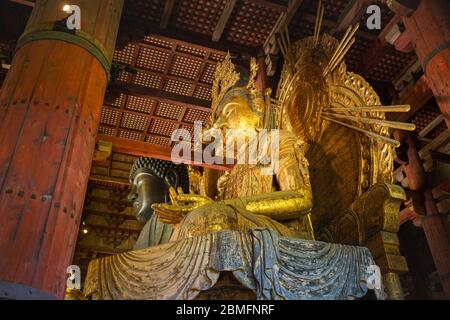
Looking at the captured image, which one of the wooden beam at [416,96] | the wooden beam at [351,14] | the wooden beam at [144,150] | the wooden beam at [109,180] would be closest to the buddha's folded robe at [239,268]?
the wooden beam at [144,150]

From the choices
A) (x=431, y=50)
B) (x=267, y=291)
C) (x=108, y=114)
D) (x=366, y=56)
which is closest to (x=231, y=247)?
(x=267, y=291)

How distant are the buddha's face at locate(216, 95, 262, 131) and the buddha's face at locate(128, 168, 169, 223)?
126cm

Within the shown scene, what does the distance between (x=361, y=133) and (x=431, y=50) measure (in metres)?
0.84

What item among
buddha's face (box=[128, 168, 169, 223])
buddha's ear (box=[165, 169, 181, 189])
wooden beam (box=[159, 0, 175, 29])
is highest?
wooden beam (box=[159, 0, 175, 29])

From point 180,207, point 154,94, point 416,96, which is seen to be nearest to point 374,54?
point 416,96

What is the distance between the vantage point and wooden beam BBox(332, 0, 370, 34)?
4.56m

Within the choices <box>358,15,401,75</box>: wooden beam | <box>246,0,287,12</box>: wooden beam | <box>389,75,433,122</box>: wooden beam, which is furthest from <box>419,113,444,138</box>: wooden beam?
<box>246,0,287,12</box>: wooden beam

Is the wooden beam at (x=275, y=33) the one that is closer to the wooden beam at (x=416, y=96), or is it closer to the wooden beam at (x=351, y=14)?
the wooden beam at (x=351, y=14)

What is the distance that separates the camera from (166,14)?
16.7 feet

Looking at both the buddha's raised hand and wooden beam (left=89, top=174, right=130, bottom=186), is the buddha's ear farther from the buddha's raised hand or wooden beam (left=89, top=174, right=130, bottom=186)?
wooden beam (left=89, top=174, right=130, bottom=186)

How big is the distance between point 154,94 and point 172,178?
1.33m

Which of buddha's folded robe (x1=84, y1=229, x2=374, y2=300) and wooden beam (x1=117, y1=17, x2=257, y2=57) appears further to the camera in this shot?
wooden beam (x1=117, y1=17, x2=257, y2=57)

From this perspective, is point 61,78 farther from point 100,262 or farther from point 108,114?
point 108,114

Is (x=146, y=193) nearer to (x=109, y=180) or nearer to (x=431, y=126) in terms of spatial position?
(x=109, y=180)
